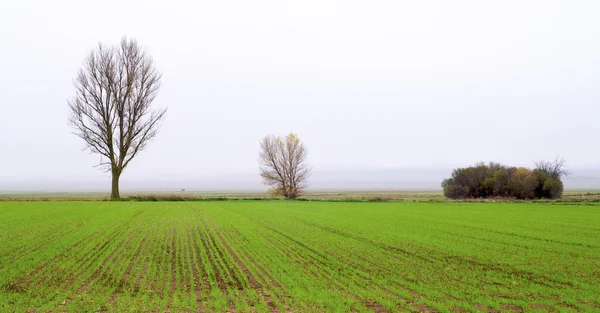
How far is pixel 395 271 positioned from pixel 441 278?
1.42 meters

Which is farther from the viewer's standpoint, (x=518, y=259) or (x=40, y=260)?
(x=518, y=259)

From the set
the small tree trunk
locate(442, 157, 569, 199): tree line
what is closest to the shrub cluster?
locate(442, 157, 569, 199): tree line

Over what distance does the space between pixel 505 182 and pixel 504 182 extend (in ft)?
0.49

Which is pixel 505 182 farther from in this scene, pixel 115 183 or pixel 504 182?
pixel 115 183

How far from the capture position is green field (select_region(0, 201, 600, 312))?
9.89 meters

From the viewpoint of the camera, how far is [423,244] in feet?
61.7

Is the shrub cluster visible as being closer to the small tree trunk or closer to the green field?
the green field

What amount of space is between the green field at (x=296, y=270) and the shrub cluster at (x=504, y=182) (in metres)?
53.4

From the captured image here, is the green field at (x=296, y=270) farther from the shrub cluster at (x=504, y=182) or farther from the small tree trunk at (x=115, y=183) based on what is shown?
the shrub cluster at (x=504, y=182)

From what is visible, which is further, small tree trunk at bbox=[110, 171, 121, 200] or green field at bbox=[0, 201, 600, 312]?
small tree trunk at bbox=[110, 171, 121, 200]

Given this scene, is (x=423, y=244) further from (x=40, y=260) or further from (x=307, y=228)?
(x=40, y=260)

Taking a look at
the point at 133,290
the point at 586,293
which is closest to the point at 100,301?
the point at 133,290

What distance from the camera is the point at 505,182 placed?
241ft

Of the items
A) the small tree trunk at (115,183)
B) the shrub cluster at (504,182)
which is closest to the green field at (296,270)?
the small tree trunk at (115,183)
